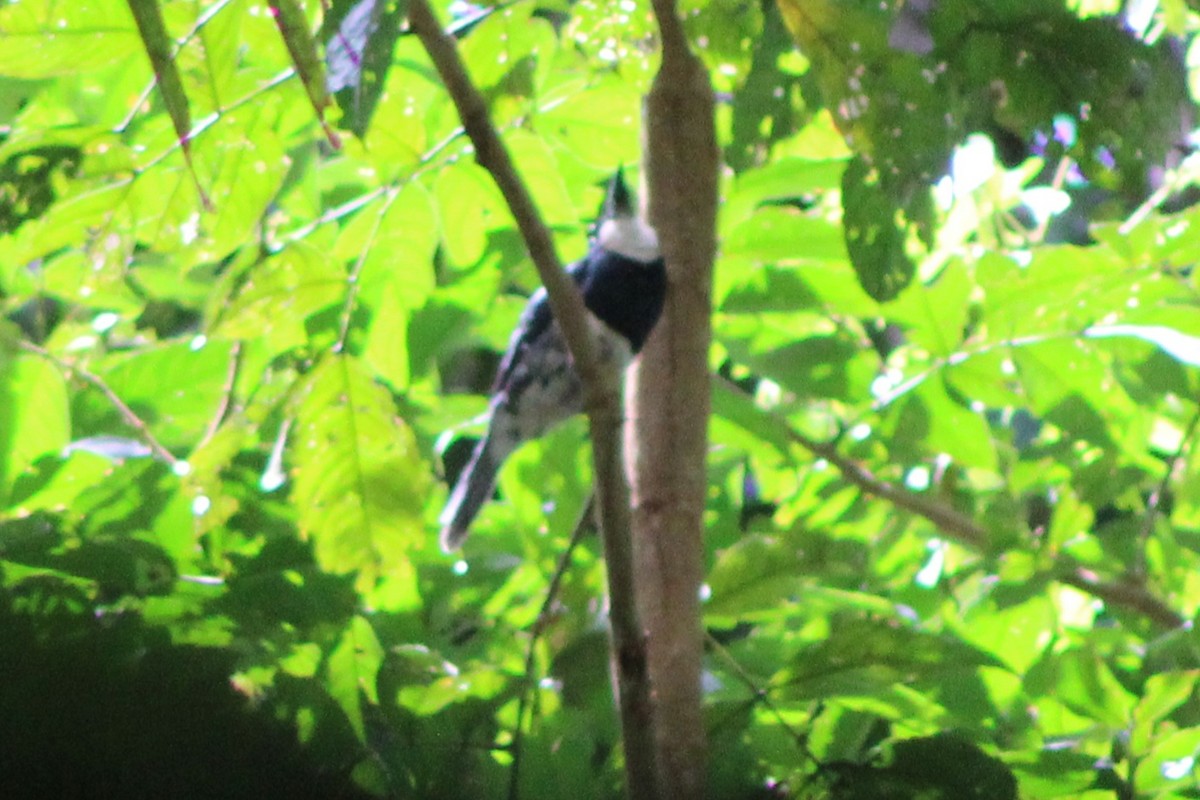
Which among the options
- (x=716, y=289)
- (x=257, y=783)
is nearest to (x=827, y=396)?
(x=716, y=289)

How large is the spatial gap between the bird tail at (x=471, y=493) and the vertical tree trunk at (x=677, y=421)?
0.31m

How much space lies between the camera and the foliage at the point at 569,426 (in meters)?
0.66

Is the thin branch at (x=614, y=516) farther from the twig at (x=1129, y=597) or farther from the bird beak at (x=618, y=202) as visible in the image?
the bird beak at (x=618, y=202)

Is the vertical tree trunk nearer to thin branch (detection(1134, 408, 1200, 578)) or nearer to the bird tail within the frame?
the bird tail

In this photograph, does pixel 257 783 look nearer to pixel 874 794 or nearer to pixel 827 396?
pixel 874 794

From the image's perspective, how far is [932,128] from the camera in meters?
0.59

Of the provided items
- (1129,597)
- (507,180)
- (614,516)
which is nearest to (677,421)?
(614,516)

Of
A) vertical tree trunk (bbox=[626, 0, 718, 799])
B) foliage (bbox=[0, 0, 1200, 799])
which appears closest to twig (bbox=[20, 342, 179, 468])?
foliage (bbox=[0, 0, 1200, 799])

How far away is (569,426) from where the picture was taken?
4.50 feet

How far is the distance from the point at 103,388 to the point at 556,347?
0.66 m

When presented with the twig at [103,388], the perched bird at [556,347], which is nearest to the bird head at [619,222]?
the perched bird at [556,347]

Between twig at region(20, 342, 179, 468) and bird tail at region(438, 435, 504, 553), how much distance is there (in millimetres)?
298

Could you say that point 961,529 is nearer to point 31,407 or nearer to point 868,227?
point 868,227

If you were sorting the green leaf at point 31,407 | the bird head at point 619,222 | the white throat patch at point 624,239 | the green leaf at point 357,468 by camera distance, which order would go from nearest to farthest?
the green leaf at point 357,468, the green leaf at point 31,407, the white throat patch at point 624,239, the bird head at point 619,222
